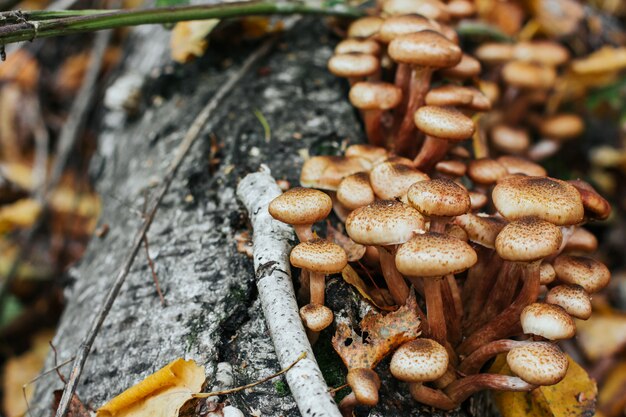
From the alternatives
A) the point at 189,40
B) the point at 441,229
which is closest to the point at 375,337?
the point at 441,229

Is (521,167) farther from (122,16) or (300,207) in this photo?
(122,16)

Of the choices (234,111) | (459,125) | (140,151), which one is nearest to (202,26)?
(234,111)

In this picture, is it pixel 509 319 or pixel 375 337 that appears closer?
pixel 375 337

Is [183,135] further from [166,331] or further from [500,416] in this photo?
[500,416]

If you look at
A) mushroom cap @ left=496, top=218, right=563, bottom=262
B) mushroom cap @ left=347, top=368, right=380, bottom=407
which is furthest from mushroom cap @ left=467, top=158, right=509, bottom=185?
mushroom cap @ left=347, top=368, right=380, bottom=407

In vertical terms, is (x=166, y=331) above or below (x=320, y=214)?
below

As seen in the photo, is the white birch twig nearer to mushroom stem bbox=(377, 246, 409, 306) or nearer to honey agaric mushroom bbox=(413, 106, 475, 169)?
mushroom stem bbox=(377, 246, 409, 306)
